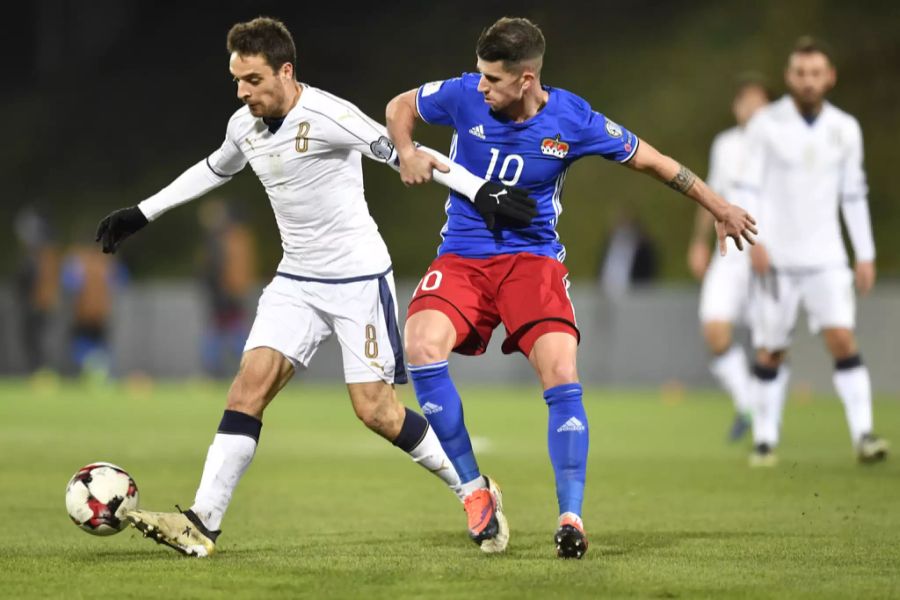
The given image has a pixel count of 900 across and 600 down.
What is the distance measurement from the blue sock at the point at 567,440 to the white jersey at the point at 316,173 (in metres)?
1.10

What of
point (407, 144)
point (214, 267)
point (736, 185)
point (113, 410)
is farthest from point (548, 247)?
point (214, 267)

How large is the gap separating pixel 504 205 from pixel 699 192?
0.91 metres

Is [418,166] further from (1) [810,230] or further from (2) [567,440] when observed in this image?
(1) [810,230]

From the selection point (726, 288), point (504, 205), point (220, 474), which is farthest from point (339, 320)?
point (726, 288)

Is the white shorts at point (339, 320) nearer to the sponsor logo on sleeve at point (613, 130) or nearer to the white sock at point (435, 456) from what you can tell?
the white sock at point (435, 456)

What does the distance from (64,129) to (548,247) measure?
88.8 ft

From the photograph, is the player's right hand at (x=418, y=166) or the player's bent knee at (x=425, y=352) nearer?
the player's right hand at (x=418, y=166)

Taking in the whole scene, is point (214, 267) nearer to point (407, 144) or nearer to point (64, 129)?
point (64, 129)

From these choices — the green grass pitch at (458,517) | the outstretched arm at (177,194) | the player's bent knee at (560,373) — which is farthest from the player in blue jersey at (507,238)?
the outstretched arm at (177,194)

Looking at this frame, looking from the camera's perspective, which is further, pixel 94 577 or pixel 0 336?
pixel 0 336

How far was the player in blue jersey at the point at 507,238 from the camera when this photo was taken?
6.91 m

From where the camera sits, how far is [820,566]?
21.3ft

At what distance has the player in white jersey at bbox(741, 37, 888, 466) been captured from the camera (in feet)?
37.1

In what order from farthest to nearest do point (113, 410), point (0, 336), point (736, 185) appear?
point (0, 336)
point (113, 410)
point (736, 185)
